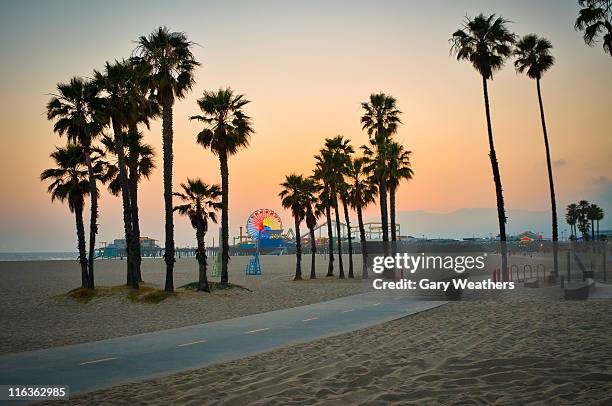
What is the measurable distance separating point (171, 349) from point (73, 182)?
2473 cm

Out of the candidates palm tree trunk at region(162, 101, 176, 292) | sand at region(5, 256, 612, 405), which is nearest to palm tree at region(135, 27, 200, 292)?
palm tree trunk at region(162, 101, 176, 292)

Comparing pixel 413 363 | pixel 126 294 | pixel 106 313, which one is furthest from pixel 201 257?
Result: pixel 413 363

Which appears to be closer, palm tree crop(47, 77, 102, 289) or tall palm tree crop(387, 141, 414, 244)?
palm tree crop(47, 77, 102, 289)

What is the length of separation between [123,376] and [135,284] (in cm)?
2244

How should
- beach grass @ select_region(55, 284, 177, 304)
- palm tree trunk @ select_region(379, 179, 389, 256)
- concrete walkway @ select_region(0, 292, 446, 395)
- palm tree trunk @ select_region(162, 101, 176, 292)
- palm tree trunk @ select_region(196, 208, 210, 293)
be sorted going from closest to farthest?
concrete walkway @ select_region(0, 292, 446, 395) < beach grass @ select_region(55, 284, 177, 304) < palm tree trunk @ select_region(162, 101, 176, 292) < palm tree trunk @ select_region(196, 208, 210, 293) < palm tree trunk @ select_region(379, 179, 389, 256)

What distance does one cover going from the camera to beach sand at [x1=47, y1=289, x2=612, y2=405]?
841cm

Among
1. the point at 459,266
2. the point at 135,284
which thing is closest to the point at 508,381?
the point at 459,266

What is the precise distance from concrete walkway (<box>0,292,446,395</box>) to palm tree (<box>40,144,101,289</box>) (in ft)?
63.7

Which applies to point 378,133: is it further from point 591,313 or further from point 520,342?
point 520,342

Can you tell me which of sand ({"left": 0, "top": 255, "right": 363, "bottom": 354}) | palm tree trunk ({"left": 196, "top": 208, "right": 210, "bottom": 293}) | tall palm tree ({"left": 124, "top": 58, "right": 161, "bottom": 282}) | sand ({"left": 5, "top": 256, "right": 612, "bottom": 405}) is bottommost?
sand ({"left": 0, "top": 255, "right": 363, "bottom": 354})

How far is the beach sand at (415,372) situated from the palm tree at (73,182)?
2477 cm

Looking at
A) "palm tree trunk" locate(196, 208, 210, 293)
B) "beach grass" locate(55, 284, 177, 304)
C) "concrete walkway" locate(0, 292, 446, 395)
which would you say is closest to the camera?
"concrete walkway" locate(0, 292, 446, 395)

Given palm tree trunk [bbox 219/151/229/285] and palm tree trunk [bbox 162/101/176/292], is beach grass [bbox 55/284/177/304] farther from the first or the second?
palm tree trunk [bbox 219/151/229/285]

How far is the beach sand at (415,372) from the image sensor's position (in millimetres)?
8406
